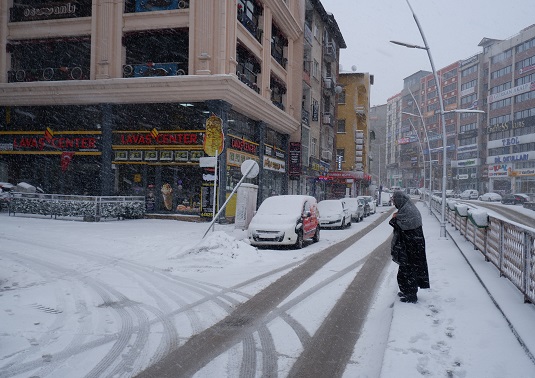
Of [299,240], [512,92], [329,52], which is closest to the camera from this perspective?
[299,240]

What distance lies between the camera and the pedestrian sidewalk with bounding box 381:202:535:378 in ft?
→ 12.8

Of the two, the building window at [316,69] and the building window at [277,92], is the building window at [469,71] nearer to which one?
the building window at [316,69]

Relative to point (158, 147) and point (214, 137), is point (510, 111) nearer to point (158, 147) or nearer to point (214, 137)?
point (158, 147)

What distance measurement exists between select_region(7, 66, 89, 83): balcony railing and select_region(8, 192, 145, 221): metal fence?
6.65 meters

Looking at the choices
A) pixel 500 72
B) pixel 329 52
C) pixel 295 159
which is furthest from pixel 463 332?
pixel 500 72

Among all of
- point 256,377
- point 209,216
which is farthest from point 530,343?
point 209,216

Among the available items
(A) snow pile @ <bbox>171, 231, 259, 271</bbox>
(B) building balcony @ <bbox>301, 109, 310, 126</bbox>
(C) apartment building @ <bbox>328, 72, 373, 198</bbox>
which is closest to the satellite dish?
(A) snow pile @ <bbox>171, 231, 259, 271</bbox>

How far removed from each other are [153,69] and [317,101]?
21885 millimetres

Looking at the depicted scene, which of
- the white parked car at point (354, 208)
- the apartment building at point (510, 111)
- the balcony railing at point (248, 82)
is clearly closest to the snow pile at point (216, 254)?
the balcony railing at point (248, 82)

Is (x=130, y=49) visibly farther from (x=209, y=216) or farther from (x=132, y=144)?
(x=209, y=216)

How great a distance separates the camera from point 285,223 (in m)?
13.1

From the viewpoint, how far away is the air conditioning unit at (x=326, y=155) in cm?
4231

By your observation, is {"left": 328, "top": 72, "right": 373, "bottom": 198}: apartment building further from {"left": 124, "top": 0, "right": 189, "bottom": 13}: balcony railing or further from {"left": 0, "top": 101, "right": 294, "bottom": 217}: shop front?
{"left": 124, "top": 0, "right": 189, "bottom": 13}: balcony railing

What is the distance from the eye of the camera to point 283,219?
523 inches
